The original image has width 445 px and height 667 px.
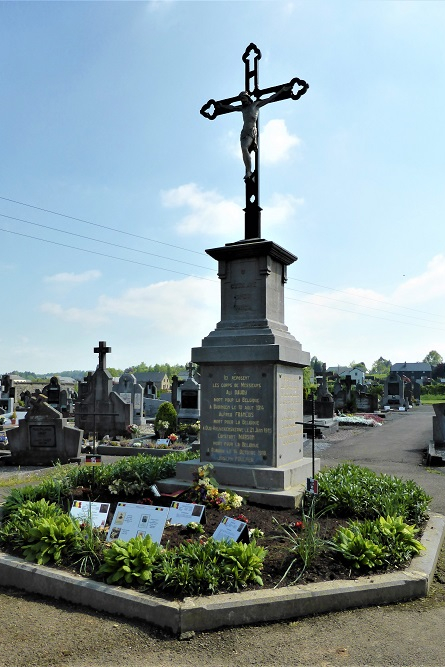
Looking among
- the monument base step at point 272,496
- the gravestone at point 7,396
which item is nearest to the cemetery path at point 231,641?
the monument base step at point 272,496

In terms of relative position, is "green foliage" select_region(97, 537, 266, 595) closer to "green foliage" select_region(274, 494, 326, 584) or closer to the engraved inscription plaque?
"green foliage" select_region(274, 494, 326, 584)

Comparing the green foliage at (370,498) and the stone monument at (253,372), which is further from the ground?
the stone monument at (253,372)

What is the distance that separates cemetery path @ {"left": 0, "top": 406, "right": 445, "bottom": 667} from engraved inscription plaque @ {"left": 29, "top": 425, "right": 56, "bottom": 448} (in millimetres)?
9620

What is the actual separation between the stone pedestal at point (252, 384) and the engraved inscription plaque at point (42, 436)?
7149 millimetres

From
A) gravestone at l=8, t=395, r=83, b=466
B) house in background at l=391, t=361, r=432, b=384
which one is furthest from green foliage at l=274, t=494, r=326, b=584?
house in background at l=391, t=361, r=432, b=384

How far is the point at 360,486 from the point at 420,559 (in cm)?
185

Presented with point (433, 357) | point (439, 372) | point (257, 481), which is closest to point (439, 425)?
point (257, 481)

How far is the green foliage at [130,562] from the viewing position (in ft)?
14.9

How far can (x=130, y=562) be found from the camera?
4621mm

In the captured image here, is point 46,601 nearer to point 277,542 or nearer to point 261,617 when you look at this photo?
point 261,617

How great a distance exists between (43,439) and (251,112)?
10.2m

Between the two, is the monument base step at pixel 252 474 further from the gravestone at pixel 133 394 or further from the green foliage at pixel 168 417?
the gravestone at pixel 133 394

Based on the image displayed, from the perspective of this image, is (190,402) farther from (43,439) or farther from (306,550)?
(306,550)

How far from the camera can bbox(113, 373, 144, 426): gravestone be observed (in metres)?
28.7
